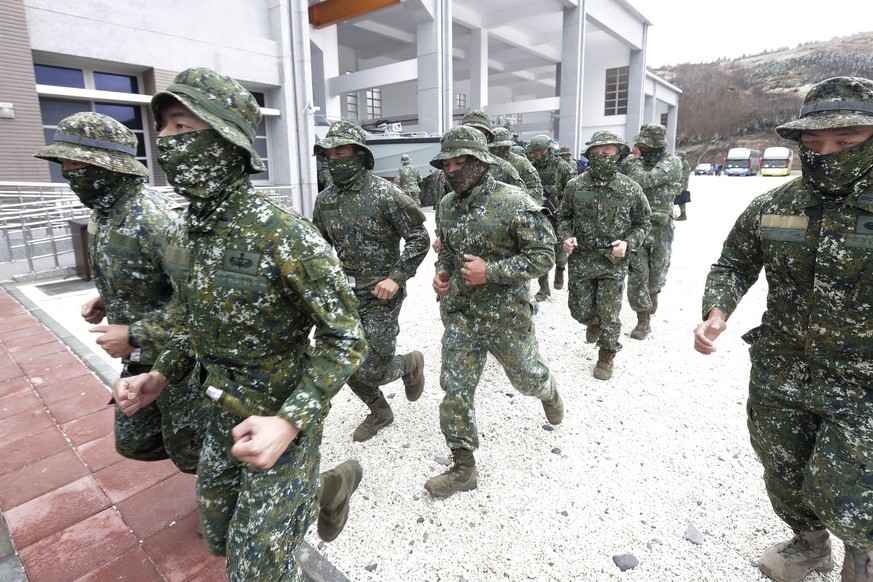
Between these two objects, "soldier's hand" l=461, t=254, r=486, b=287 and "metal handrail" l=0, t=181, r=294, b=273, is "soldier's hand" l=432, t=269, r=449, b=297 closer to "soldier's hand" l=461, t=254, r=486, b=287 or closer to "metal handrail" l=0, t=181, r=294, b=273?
"soldier's hand" l=461, t=254, r=486, b=287

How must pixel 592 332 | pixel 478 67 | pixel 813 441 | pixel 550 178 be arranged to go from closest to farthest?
1. pixel 813 441
2. pixel 592 332
3. pixel 550 178
4. pixel 478 67

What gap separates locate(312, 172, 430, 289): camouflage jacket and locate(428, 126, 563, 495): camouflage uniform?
349 mm

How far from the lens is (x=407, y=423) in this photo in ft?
13.4

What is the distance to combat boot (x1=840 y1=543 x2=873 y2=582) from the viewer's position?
214 centimetres

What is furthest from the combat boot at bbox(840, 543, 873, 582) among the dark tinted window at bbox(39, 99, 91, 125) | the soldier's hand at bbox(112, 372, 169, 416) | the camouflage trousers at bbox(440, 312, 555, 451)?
the dark tinted window at bbox(39, 99, 91, 125)

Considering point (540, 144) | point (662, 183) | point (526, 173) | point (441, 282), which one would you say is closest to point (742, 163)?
point (540, 144)

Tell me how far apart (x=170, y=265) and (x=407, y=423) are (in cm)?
253

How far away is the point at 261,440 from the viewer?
1.48 m

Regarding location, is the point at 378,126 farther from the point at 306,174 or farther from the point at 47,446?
the point at 47,446

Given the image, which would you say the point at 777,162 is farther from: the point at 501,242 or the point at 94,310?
the point at 94,310

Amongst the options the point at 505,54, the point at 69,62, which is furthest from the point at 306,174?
the point at 505,54

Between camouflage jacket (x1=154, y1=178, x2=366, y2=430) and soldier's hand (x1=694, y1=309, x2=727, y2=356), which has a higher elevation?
camouflage jacket (x1=154, y1=178, x2=366, y2=430)

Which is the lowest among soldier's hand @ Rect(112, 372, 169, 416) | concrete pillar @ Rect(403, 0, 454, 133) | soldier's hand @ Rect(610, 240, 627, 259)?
soldier's hand @ Rect(112, 372, 169, 416)

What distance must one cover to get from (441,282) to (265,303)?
165cm
